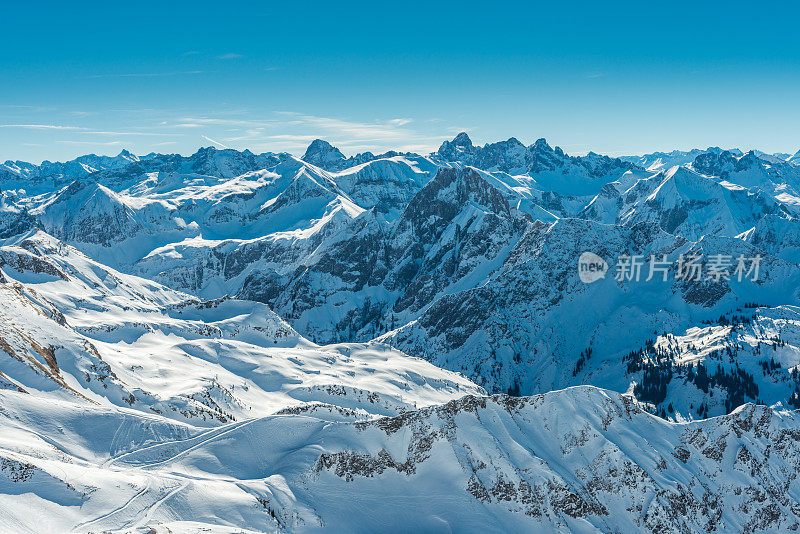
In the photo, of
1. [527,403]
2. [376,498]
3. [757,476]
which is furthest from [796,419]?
[376,498]

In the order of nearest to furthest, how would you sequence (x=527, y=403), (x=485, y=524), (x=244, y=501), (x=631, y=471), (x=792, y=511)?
1. (x=244, y=501)
2. (x=485, y=524)
3. (x=631, y=471)
4. (x=792, y=511)
5. (x=527, y=403)

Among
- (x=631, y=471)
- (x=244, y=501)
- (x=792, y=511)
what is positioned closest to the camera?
(x=244, y=501)

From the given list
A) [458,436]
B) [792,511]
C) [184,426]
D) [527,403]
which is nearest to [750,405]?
[792,511]

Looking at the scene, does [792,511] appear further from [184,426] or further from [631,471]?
[184,426]

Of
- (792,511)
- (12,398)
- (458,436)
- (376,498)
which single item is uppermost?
(12,398)

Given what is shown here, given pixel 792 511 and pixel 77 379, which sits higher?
pixel 77 379

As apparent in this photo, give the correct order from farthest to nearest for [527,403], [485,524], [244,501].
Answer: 1. [527,403]
2. [485,524]
3. [244,501]

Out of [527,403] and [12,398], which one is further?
[527,403]

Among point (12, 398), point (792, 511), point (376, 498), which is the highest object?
point (12, 398)

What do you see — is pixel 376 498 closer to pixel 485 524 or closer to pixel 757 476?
pixel 485 524
